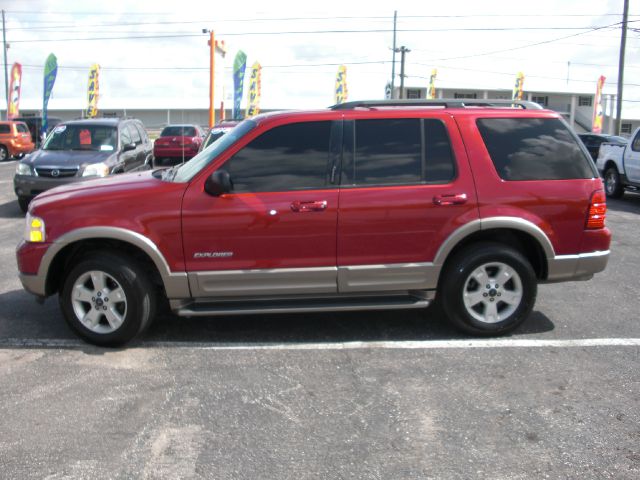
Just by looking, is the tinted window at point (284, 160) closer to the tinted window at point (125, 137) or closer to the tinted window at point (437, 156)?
the tinted window at point (437, 156)

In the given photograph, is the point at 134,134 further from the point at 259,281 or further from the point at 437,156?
the point at 437,156

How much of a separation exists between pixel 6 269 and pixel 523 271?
5.95m

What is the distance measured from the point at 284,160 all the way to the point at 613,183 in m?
12.4

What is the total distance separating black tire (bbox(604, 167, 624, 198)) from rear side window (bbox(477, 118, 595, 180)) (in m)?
10.5

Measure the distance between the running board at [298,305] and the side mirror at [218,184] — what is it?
886mm

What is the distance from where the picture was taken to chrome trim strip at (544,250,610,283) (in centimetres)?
513

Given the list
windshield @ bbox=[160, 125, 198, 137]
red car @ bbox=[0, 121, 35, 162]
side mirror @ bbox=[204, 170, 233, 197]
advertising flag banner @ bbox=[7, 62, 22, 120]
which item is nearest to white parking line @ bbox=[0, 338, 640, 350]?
side mirror @ bbox=[204, 170, 233, 197]

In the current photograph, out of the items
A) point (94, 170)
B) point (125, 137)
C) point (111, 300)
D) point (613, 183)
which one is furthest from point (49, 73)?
point (111, 300)

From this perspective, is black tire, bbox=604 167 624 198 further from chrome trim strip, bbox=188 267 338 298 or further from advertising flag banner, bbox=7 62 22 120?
advertising flag banner, bbox=7 62 22 120

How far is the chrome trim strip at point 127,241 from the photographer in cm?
471

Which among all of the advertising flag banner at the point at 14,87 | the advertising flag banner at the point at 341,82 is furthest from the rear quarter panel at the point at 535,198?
the advertising flag banner at the point at 341,82

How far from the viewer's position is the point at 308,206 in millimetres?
4773

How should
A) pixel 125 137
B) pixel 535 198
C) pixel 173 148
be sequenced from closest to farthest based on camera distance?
pixel 535 198 < pixel 125 137 < pixel 173 148

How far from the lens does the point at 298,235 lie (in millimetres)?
4789
